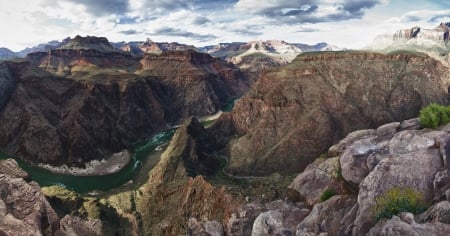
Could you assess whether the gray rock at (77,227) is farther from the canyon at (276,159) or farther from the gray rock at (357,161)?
the gray rock at (357,161)

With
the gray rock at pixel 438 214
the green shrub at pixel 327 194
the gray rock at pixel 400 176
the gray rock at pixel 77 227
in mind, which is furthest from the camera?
the gray rock at pixel 77 227

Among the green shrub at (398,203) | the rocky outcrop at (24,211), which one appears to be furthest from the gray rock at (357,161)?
the rocky outcrop at (24,211)

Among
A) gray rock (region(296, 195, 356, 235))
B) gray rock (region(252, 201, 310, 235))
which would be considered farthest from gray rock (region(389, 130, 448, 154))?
gray rock (region(252, 201, 310, 235))

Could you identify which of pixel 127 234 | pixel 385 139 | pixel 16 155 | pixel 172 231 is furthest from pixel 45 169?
pixel 385 139

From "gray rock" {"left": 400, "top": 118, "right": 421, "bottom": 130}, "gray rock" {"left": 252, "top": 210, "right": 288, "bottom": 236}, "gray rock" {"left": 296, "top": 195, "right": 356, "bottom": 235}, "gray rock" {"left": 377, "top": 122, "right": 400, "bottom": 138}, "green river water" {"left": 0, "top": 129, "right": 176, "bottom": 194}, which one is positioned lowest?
"green river water" {"left": 0, "top": 129, "right": 176, "bottom": 194}

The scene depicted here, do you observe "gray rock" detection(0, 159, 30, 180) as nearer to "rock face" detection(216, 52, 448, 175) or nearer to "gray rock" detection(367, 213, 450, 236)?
"gray rock" detection(367, 213, 450, 236)
